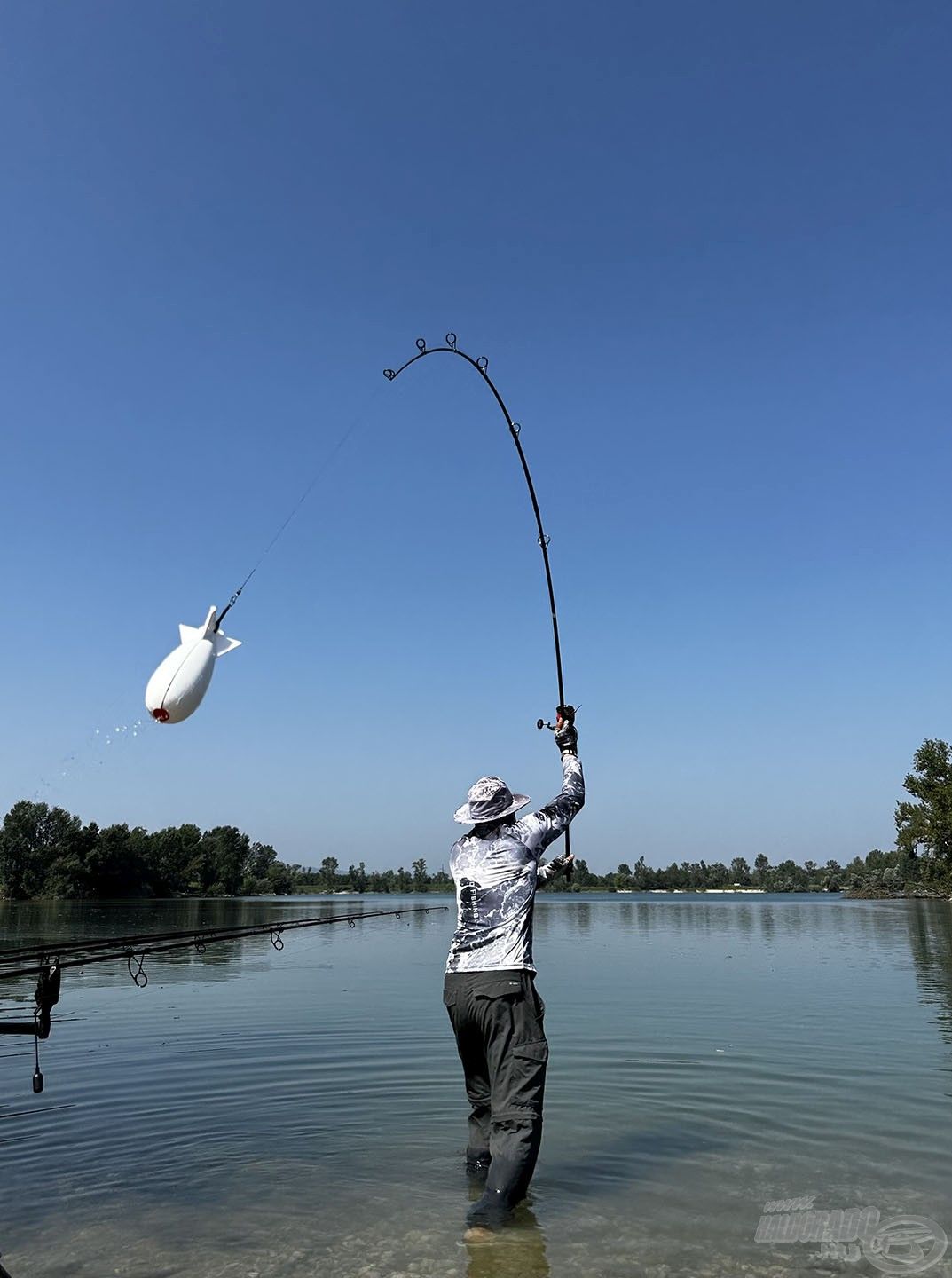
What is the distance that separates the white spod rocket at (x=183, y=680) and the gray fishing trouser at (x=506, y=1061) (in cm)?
286

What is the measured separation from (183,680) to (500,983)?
3241 millimetres

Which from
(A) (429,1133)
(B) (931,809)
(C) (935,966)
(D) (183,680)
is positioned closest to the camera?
(D) (183,680)

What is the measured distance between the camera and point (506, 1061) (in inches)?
215

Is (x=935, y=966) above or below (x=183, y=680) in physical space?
below

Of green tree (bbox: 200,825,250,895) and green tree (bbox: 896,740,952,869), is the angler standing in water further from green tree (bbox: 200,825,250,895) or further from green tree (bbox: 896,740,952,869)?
green tree (bbox: 200,825,250,895)

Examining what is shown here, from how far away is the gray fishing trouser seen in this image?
17.5 ft

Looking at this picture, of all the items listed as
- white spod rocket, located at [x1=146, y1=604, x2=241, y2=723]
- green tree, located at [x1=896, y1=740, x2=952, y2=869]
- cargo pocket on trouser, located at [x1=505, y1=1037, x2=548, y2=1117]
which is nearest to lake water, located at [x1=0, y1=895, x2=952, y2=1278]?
cargo pocket on trouser, located at [x1=505, y1=1037, x2=548, y2=1117]

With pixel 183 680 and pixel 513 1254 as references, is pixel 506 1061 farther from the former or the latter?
pixel 183 680

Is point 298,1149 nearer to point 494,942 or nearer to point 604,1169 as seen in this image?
point 604,1169

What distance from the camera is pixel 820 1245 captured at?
525 centimetres

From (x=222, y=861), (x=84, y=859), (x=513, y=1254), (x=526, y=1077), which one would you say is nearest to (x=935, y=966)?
→ (x=526, y=1077)

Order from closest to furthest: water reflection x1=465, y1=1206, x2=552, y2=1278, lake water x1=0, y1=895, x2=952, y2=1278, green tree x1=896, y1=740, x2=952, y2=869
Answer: water reflection x1=465, y1=1206, x2=552, y2=1278, lake water x1=0, y1=895, x2=952, y2=1278, green tree x1=896, y1=740, x2=952, y2=869

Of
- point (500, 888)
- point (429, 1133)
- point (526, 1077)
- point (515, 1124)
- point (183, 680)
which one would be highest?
point (183, 680)

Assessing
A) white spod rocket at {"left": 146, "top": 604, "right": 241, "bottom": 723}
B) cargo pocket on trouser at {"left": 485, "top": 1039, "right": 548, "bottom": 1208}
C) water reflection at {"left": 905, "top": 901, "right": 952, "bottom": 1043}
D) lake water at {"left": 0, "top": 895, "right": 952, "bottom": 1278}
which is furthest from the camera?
water reflection at {"left": 905, "top": 901, "right": 952, "bottom": 1043}
